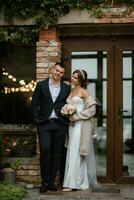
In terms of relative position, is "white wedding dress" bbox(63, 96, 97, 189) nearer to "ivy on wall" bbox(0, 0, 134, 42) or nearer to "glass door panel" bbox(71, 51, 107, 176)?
"glass door panel" bbox(71, 51, 107, 176)

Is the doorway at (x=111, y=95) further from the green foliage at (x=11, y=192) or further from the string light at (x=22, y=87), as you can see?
the green foliage at (x=11, y=192)

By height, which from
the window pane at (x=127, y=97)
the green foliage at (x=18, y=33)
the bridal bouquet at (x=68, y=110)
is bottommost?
the bridal bouquet at (x=68, y=110)

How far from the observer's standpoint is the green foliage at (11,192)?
26.0 feet

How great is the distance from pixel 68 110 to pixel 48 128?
421 mm

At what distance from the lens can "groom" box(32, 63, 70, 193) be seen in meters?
8.47

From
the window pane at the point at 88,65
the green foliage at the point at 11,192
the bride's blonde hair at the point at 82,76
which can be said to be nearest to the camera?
the green foliage at the point at 11,192

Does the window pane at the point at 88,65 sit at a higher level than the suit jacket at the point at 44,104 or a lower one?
higher

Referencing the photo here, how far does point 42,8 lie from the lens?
9.03m

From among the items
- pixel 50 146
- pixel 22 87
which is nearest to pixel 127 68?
pixel 22 87

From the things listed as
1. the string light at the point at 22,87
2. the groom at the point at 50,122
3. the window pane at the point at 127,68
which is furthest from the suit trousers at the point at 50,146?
the window pane at the point at 127,68

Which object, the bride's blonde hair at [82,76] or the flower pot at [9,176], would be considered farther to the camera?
the flower pot at [9,176]

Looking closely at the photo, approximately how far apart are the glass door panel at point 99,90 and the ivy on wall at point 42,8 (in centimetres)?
80

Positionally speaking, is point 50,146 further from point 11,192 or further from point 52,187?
point 11,192

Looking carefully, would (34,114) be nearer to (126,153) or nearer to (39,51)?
(39,51)
